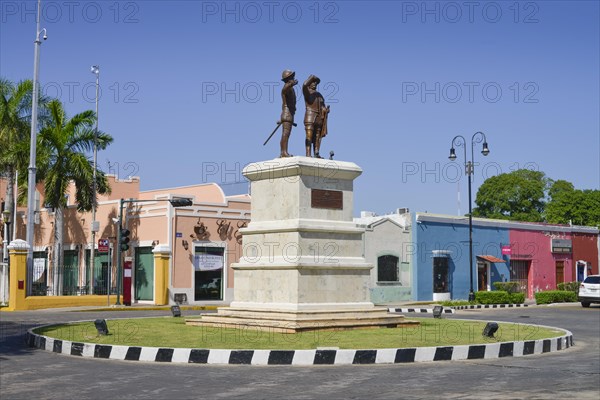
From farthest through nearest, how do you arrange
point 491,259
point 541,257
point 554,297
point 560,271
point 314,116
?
point 560,271
point 541,257
point 491,259
point 554,297
point 314,116

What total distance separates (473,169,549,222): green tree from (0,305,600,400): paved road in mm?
63068

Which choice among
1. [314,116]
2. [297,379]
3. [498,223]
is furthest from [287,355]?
[498,223]

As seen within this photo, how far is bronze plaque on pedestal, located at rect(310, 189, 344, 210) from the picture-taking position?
667 inches

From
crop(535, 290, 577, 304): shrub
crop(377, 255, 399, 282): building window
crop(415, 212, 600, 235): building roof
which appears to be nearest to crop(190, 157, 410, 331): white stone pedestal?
crop(377, 255, 399, 282): building window

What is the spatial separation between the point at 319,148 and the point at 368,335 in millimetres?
4982

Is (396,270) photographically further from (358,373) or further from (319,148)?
(358,373)

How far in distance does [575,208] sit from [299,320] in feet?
207

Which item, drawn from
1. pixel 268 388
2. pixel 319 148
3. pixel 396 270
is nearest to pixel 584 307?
pixel 396 270

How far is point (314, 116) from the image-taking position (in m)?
18.0

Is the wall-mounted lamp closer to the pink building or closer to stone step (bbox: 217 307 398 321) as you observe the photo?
stone step (bbox: 217 307 398 321)

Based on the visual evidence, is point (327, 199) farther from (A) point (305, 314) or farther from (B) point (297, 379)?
(B) point (297, 379)

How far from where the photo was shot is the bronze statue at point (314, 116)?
704 inches

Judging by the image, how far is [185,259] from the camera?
1404 inches

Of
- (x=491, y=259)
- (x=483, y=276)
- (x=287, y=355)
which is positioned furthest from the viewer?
(x=483, y=276)
